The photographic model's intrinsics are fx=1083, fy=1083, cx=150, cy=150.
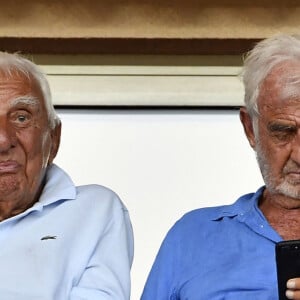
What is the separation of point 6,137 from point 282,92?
1.67 feet

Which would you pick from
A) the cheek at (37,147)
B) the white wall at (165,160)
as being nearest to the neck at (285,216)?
the cheek at (37,147)

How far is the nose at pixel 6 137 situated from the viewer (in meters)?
1.98

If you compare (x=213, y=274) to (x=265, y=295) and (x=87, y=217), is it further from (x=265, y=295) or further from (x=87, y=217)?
(x=87, y=217)

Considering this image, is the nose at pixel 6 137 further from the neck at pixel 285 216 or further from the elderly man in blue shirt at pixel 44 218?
the neck at pixel 285 216

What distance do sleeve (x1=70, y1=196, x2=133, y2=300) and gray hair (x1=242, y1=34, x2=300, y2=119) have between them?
335mm

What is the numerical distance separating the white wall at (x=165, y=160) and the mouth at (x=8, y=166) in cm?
67

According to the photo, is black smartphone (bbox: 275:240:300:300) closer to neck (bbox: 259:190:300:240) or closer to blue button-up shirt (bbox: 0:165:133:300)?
neck (bbox: 259:190:300:240)

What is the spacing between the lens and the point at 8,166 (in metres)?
1.99

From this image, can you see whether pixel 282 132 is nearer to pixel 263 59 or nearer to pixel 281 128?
pixel 281 128

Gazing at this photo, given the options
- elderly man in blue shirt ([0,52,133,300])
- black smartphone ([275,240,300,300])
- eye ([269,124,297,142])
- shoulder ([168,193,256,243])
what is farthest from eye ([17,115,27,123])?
black smartphone ([275,240,300,300])

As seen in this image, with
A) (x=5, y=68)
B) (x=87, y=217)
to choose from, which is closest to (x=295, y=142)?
(x=87, y=217)

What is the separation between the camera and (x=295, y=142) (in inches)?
75.7

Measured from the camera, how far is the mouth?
199 cm

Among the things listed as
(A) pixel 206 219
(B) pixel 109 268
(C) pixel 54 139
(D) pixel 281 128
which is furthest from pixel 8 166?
(D) pixel 281 128
